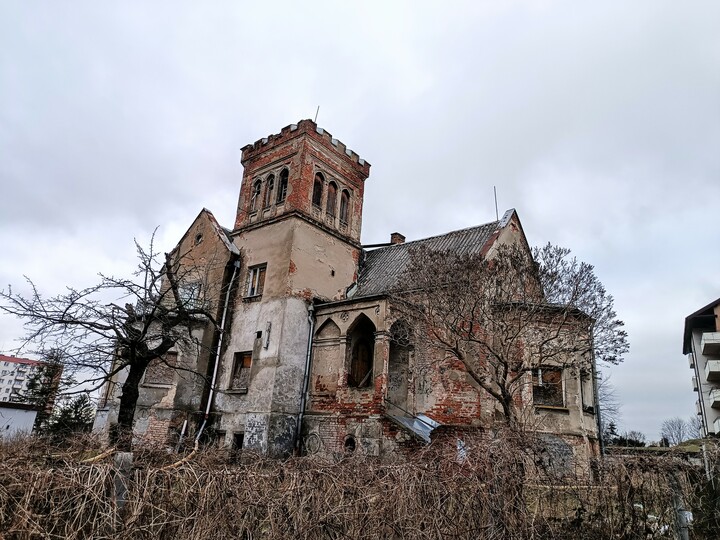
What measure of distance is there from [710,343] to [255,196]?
36342 mm

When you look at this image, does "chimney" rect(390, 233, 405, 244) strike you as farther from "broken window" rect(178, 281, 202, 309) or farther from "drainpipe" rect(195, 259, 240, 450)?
"broken window" rect(178, 281, 202, 309)

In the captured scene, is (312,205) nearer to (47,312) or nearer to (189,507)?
(47,312)

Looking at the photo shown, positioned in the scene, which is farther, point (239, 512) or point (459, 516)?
point (459, 516)

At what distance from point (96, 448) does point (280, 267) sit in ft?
42.2

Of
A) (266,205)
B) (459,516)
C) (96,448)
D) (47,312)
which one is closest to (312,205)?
(266,205)

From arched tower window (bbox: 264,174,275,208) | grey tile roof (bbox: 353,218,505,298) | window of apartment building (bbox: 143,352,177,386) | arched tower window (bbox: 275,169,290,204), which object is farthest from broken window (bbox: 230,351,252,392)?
arched tower window (bbox: 275,169,290,204)

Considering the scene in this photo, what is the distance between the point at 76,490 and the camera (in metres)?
4.67

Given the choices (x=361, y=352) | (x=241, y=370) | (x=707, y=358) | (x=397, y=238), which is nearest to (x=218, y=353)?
(x=241, y=370)

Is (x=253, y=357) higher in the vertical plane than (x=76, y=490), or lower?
higher

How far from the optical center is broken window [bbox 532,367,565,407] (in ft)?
54.9

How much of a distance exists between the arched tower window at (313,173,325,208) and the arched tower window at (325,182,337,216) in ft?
1.64

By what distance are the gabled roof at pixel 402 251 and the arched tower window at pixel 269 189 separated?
5344 millimetres

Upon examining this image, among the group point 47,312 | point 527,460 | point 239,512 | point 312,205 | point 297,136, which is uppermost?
point 297,136

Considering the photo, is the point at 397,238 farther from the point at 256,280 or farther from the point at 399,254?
the point at 256,280
